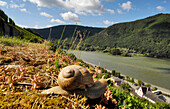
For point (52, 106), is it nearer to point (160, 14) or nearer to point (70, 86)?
point (70, 86)

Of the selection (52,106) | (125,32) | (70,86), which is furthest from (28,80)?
(125,32)

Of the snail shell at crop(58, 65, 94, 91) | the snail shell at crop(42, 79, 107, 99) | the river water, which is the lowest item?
the river water

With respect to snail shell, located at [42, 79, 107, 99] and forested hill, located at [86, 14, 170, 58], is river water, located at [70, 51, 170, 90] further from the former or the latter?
snail shell, located at [42, 79, 107, 99]

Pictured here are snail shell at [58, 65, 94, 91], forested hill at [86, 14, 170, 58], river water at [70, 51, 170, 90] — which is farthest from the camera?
forested hill at [86, 14, 170, 58]

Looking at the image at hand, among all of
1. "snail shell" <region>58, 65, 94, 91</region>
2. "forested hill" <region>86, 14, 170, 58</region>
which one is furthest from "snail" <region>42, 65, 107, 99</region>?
"forested hill" <region>86, 14, 170, 58</region>

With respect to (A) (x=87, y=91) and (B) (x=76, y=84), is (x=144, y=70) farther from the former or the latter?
(B) (x=76, y=84)

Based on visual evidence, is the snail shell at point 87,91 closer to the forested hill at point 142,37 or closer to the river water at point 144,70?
the river water at point 144,70
